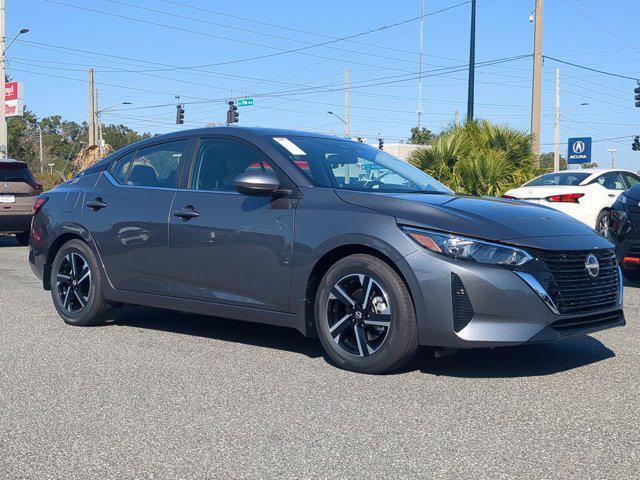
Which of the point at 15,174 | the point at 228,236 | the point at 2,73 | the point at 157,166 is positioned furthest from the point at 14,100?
the point at 228,236

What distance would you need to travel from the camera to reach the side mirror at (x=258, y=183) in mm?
5621

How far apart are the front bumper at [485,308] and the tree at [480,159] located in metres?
15.2

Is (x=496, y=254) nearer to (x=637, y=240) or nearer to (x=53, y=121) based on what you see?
(x=637, y=240)

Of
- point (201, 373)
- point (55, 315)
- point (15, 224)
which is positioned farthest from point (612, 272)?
point (15, 224)

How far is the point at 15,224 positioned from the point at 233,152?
1039cm

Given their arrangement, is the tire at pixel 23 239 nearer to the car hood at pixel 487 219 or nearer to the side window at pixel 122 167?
the side window at pixel 122 167

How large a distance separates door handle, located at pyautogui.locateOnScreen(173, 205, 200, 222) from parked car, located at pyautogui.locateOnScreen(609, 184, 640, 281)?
189 inches

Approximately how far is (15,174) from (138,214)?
997 cm

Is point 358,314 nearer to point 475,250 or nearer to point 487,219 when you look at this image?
point 475,250

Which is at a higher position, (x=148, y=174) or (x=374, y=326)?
(x=148, y=174)

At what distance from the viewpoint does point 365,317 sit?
17.2 feet

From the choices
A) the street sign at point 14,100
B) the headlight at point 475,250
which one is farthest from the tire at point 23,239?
the street sign at point 14,100

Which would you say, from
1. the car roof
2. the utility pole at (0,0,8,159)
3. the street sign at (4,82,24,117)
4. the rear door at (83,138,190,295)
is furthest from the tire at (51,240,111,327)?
the street sign at (4,82,24,117)

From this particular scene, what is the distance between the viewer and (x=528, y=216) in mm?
5387
